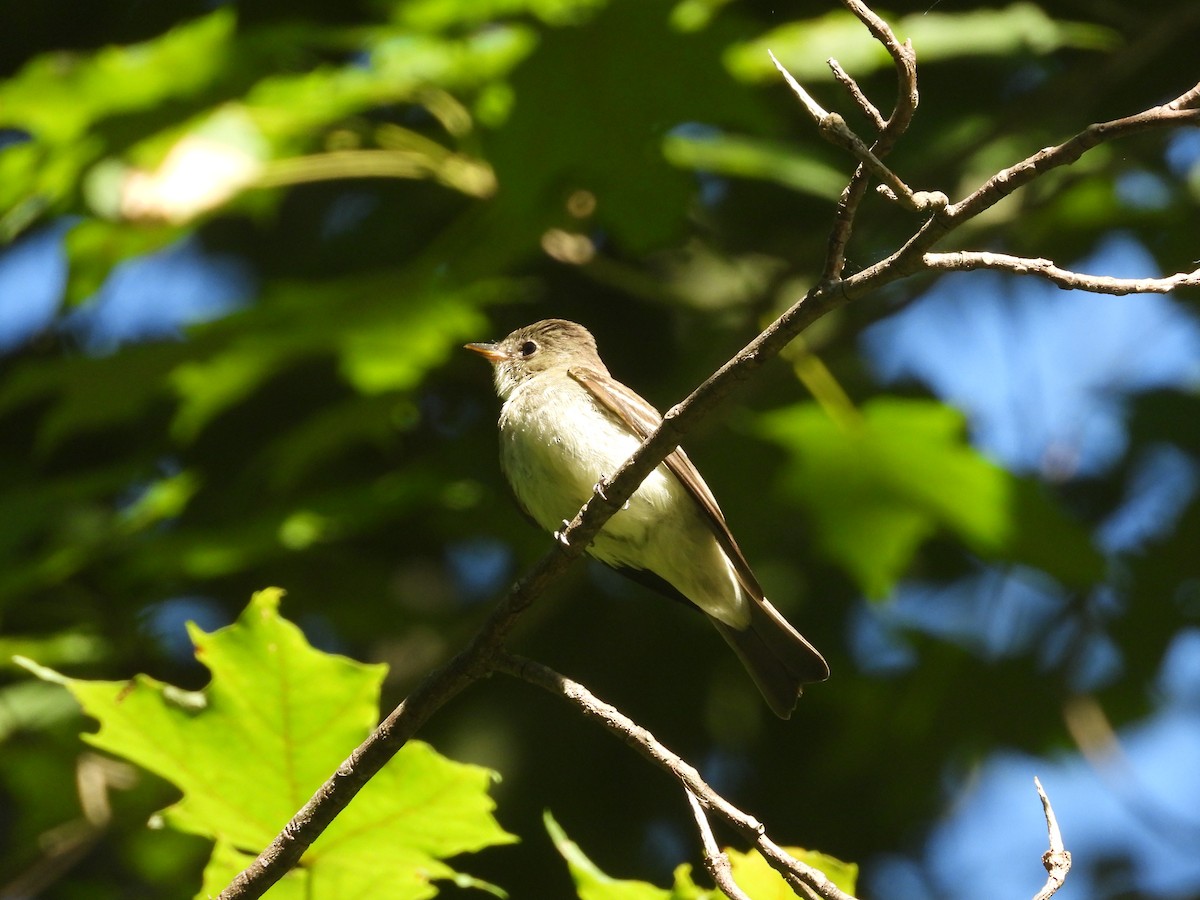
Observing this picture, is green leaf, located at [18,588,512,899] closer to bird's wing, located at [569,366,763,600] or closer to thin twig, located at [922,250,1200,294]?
thin twig, located at [922,250,1200,294]

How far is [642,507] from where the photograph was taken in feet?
12.1

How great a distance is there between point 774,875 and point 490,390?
271 centimetres

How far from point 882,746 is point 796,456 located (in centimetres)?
137

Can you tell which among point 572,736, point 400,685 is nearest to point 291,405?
point 400,685

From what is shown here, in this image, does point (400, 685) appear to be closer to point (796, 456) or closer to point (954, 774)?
point (796, 456)

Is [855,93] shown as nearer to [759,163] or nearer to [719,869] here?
[719,869]

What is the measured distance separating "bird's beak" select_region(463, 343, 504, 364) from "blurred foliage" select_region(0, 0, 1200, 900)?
61mm

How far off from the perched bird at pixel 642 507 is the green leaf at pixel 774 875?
4.13 feet

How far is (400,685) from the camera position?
4.51 metres

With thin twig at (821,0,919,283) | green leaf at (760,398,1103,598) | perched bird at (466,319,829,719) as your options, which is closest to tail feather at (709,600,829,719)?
perched bird at (466,319,829,719)

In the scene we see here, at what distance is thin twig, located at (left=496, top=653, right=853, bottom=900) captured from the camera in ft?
6.35

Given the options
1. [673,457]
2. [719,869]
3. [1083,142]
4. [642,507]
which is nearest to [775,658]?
[642,507]

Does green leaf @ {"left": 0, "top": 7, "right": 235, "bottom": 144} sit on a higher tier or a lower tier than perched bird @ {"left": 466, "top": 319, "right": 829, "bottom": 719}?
higher

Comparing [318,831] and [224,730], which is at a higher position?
[224,730]
